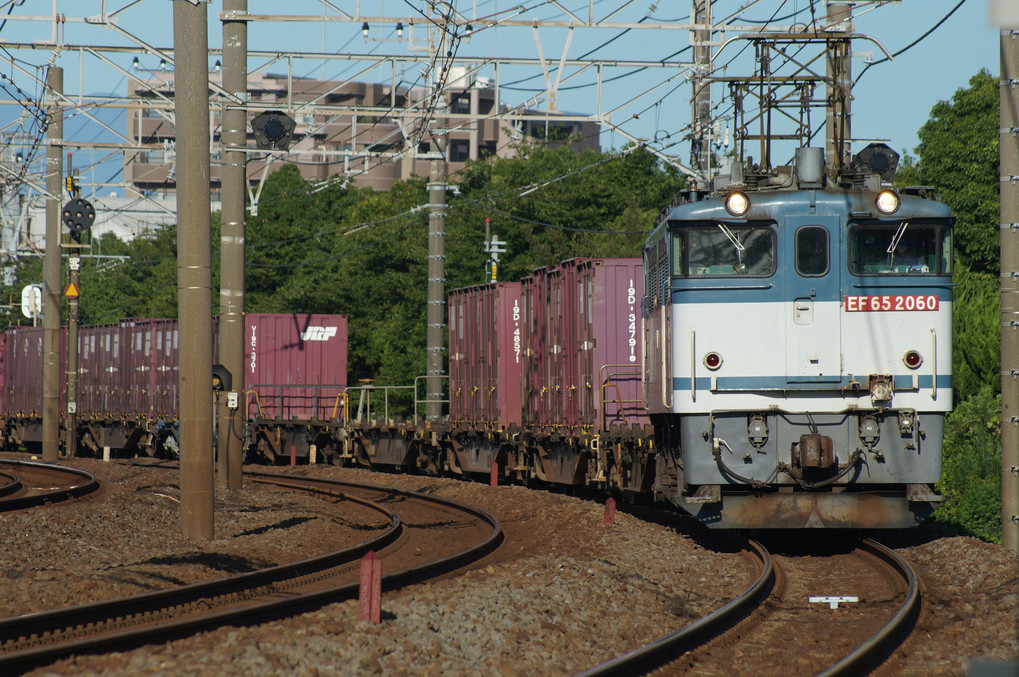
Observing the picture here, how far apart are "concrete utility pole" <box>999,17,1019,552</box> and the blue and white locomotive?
58 centimetres

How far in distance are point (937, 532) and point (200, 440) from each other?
911 cm

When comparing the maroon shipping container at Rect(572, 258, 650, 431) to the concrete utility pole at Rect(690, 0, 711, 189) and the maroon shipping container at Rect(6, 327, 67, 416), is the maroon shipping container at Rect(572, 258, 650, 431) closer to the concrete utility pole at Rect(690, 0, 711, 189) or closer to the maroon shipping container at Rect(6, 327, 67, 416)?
the concrete utility pole at Rect(690, 0, 711, 189)

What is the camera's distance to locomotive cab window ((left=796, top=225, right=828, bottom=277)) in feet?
40.5

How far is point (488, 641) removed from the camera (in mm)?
8516

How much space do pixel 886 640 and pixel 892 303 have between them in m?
4.77

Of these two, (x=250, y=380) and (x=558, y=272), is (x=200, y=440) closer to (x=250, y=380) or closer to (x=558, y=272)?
(x=558, y=272)

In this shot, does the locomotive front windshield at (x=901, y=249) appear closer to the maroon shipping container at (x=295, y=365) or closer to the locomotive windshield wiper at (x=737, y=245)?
the locomotive windshield wiper at (x=737, y=245)

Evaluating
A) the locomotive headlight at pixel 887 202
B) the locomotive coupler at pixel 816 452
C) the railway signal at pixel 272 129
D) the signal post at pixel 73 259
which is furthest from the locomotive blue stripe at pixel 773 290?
the signal post at pixel 73 259

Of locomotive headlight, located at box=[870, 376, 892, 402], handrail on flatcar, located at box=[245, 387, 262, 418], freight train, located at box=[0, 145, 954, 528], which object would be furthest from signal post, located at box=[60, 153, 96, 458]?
locomotive headlight, located at box=[870, 376, 892, 402]

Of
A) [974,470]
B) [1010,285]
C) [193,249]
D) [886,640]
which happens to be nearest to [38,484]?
[193,249]

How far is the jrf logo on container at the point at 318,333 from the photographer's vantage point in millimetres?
31125

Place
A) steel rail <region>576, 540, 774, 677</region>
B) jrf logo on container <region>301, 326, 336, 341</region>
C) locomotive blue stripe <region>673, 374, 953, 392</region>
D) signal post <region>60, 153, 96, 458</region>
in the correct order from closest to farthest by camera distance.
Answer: steel rail <region>576, 540, 774, 677</region>
locomotive blue stripe <region>673, 374, 953, 392</region>
signal post <region>60, 153, 96, 458</region>
jrf logo on container <region>301, 326, 336, 341</region>

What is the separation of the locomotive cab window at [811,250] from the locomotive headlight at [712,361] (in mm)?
1301

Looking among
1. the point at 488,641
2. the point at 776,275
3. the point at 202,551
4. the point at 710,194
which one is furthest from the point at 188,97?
the point at 488,641
